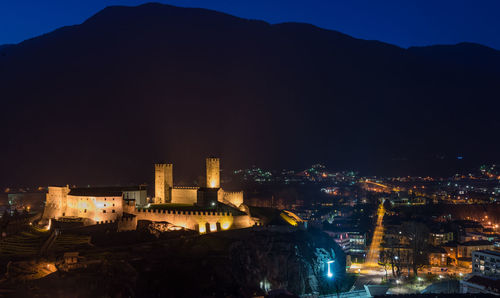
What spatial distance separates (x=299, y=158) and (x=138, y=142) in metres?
73.7

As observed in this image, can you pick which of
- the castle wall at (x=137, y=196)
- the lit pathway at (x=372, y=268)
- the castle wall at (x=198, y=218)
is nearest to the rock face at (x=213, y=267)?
the castle wall at (x=198, y=218)

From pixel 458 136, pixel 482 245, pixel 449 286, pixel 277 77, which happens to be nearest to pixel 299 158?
pixel 277 77

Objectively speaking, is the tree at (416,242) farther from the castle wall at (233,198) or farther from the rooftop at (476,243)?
the castle wall at (233,198)

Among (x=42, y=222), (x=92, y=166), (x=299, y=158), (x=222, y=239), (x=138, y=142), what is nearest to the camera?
(x=222, y=239)

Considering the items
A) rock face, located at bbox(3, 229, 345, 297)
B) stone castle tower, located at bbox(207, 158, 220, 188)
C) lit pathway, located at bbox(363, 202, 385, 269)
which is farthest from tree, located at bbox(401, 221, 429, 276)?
stone castle tower, located at bbox(207, 158, 220, 188)

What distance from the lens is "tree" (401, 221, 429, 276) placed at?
59.1m

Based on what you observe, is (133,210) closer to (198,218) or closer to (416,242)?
(198,218)

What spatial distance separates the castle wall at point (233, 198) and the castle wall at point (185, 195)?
354 cm

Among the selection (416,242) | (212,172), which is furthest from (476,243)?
(212,172)

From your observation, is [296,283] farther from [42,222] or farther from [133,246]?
[42,222]

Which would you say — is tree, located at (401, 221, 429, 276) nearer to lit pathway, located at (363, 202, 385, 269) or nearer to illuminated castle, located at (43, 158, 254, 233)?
lit pathway, located at (363, 202, 385, 269)

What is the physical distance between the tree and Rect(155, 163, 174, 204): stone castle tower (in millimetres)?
30889

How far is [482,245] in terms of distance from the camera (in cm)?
6775

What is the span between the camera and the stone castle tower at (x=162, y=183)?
54.6 metres
